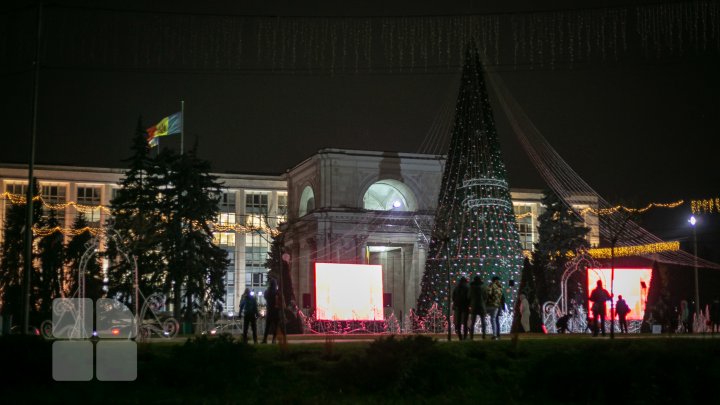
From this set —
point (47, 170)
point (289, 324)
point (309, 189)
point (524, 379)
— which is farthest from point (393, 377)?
point (47, 170)

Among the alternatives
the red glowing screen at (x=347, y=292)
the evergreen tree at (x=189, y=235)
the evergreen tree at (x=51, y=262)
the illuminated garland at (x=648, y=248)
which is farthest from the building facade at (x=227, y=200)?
the illuminated garland at (x=648, y=248)

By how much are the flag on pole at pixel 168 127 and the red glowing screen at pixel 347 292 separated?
2846 cm

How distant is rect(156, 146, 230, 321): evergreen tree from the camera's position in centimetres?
5762

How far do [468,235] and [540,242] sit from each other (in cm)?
3236

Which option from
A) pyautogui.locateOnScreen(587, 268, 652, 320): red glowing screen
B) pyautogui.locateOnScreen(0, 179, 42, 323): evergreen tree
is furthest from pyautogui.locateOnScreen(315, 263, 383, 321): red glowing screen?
pyautogui.locateOnScreen(0, 179, 42, 323): evergreen tree

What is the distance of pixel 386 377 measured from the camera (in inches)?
744

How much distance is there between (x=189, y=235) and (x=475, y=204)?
982 inches

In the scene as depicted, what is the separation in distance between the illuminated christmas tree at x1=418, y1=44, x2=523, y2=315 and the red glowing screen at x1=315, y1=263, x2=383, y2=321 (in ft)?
19.9

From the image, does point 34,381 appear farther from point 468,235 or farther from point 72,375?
point 468,235

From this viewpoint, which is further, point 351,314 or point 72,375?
point 351,314

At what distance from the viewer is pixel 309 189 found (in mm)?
81062

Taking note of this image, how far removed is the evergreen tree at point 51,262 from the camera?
68875mm

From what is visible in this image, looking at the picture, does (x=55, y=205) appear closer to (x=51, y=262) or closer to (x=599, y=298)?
(x=51, y=262)

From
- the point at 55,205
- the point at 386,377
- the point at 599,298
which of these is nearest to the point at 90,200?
the point at 55,205
